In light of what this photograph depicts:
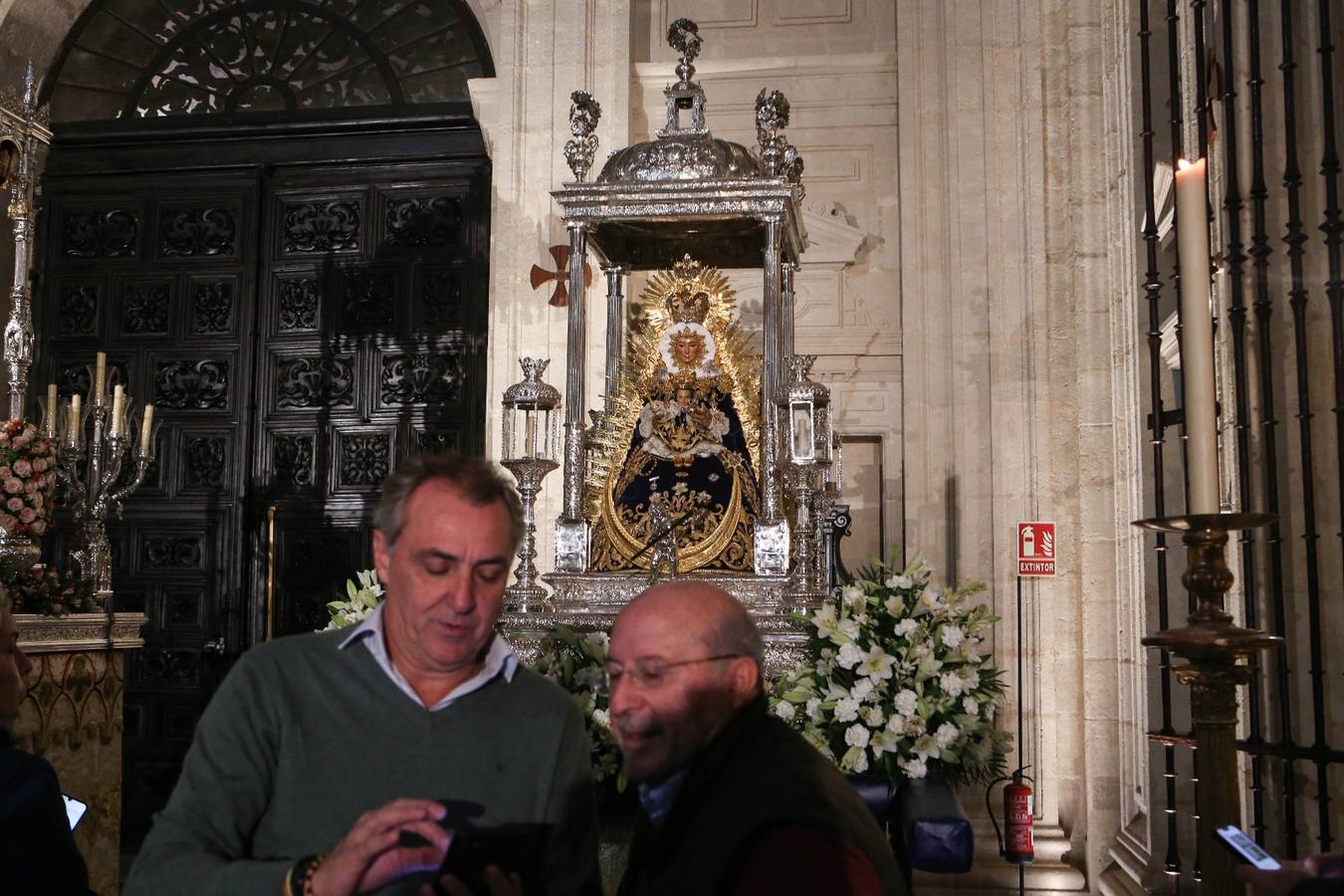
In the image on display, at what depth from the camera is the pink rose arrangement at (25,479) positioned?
567cm

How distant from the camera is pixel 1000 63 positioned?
6785mm

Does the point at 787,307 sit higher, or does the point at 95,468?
the point at 787,307

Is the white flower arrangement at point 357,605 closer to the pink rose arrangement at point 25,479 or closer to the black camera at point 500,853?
the pink rose arrangement at point 25,479

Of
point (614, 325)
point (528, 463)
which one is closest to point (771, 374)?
point (614, 325)

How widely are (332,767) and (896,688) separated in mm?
2611

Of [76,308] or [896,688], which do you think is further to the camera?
[76,308]

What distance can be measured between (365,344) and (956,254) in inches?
143

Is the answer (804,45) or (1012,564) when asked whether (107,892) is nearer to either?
(1012,564)

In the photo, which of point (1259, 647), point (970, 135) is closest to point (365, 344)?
point (970, 135)

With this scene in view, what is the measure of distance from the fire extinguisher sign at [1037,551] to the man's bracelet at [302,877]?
14.8 feet

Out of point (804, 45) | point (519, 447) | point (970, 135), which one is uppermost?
point (804, 45)

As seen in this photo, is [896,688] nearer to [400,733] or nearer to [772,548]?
[772,548]

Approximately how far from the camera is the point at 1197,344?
6.58 feet

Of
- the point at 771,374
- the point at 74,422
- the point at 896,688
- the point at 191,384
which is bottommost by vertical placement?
the point at 896,688
